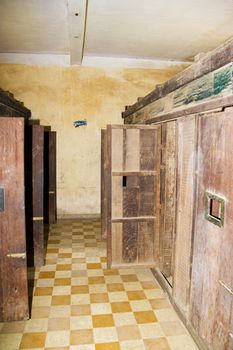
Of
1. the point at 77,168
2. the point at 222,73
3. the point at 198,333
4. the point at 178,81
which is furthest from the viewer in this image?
the point at 77,168

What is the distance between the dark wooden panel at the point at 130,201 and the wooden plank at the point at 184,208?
100cm

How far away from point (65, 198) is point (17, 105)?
2687 mm

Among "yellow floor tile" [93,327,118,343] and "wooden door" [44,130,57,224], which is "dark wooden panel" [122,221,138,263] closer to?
"yellow floor tile" [93,327,118,343]

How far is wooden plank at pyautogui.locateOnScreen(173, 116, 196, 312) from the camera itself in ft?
8.91

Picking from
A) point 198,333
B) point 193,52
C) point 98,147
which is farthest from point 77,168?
point 198,333

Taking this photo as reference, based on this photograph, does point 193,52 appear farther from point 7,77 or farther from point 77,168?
point 7,77

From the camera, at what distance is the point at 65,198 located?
691cm

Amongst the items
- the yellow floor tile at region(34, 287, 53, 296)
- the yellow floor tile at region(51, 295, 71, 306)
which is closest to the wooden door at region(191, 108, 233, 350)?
the yellow floor tile at region(51, 295, 71, 306)

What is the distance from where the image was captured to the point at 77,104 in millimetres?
6680

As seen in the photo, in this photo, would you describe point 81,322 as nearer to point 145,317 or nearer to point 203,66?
point 145,317

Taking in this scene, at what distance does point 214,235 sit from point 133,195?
1.80m

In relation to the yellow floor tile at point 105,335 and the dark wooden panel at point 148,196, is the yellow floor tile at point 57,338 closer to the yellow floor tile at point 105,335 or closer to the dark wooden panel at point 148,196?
the yellow floor tile at point 105,335

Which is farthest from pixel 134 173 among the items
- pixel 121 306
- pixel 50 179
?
pixel 50 179

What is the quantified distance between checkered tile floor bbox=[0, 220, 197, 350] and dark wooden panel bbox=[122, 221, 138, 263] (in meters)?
0.25
